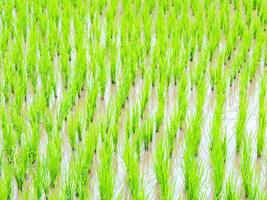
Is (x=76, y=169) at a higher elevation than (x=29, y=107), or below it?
below

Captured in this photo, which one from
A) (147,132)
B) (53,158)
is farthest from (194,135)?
(53,158)

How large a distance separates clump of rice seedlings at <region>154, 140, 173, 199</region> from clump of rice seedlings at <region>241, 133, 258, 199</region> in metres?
0.30

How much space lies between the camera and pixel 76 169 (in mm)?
2211

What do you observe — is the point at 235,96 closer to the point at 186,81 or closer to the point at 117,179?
the point at 186,81

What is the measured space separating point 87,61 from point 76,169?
1056 mm

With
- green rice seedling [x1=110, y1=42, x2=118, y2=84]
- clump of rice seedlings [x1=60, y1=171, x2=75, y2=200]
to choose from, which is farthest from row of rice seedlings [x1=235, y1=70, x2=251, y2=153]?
clump of rice seedlings [x1=60, y1=171, x2=75, y2=200]

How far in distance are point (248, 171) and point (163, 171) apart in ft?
1.09

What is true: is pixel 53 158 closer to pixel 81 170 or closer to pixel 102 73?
pixel 81 170

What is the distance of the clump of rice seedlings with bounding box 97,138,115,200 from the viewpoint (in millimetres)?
2105

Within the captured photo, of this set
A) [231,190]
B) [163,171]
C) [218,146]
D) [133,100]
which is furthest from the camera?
[133,100]

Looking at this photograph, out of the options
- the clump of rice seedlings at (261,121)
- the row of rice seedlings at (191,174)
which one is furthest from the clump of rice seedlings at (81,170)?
the clump of rice seedlings at (261,121)

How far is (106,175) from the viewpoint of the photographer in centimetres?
212

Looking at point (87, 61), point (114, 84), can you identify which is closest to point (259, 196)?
point (114, 84)

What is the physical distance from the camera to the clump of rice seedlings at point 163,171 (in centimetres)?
210
